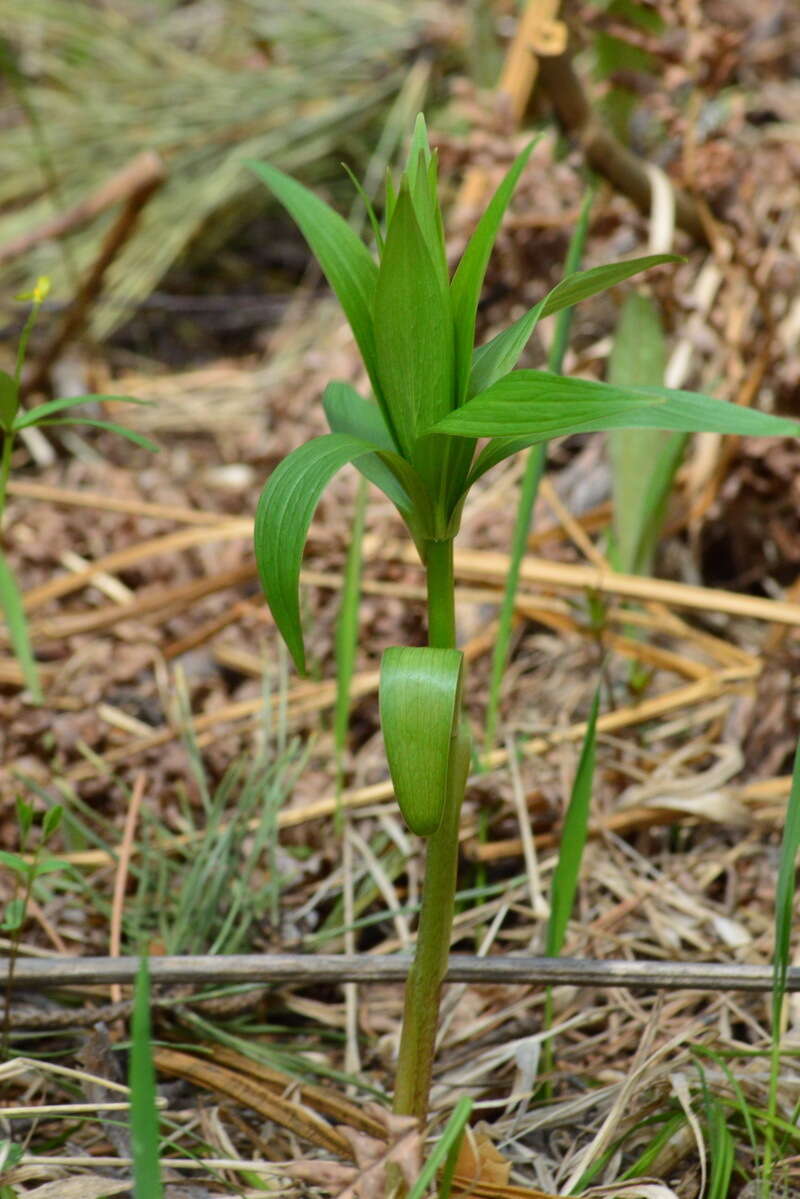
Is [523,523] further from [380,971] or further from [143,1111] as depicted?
[143,1111]

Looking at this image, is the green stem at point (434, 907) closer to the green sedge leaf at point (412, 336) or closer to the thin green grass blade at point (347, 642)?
the green sedge leaf at point (412, 336)

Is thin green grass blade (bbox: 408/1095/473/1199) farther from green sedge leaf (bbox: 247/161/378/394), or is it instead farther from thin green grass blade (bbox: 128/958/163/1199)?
green sedge leaf (bbox: 247/161/378/394)

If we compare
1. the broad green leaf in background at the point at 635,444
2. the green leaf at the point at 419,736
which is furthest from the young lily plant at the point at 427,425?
the broad green leaf in background at the point at 635,444

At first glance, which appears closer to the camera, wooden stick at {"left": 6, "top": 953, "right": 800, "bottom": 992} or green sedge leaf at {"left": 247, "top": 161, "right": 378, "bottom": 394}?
green sedge leaf at {"left": 247, "top": 161, "right": 378, "bottom": 394}

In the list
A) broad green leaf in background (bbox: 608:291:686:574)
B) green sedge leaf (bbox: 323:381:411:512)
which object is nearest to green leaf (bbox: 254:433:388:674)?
green sedge leaf (bbox: 323:381:411:512)

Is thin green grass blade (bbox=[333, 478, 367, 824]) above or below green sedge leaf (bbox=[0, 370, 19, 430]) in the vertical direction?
below

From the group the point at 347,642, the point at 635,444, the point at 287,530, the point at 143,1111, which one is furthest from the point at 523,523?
the point at 143,1111
